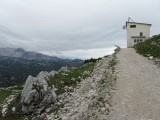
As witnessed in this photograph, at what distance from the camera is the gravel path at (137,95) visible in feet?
63.2

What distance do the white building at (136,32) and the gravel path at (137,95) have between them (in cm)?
5836

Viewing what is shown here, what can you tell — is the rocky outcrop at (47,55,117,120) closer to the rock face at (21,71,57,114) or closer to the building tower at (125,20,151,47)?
the rock face at (21,71,57,114)

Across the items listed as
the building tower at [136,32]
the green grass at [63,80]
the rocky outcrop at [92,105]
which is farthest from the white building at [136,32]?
the rocky outcrop at [92,105]

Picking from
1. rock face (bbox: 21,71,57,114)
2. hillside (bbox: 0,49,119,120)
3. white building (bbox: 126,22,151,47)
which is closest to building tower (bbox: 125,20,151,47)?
white building (bbox: 126,22,151,47)

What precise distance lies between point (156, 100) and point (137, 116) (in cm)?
389

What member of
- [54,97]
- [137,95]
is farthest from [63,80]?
[137,95]

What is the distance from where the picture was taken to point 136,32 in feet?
304

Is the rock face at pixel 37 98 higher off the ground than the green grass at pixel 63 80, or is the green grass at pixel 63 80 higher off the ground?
the green grass at pixel 63 80

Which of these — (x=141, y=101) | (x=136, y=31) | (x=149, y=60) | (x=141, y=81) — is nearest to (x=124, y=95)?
(x=141, y=101)

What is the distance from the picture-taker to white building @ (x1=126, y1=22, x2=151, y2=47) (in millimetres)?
92188

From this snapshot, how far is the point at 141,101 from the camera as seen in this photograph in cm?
2183

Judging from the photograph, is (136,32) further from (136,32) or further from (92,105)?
(92,105)

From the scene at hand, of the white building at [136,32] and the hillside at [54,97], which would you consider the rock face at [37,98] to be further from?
the white building at [136,32]

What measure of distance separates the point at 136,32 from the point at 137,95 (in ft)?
234
